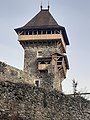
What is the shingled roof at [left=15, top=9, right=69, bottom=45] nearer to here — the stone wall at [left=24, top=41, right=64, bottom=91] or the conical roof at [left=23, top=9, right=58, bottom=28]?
the conical roof at [left=23, top=9, right=58, bottom=28]

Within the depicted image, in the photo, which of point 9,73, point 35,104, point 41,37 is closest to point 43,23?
point 41,37

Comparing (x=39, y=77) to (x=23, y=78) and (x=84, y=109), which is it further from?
(x=84, y=109)

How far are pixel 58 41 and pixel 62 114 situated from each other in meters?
25.7

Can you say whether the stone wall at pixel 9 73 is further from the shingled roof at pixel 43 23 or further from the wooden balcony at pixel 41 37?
the shingled roof at pixel 43 23

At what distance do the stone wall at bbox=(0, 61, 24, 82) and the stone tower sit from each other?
→ 32.3ft

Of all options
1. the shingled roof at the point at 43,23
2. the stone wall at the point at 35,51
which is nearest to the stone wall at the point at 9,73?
the stone wall at the point at 35,51

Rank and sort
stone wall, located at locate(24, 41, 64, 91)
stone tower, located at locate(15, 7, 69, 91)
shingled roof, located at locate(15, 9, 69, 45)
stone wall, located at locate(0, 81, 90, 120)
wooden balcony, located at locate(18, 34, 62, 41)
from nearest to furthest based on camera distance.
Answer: stone wall, located at locate(0, 81, 90, 120), stone tower, located at locate(15, 7, 69, 91), stone wall, located at locate(24, 41, 64, 91), wooden balcony, located at locate(18, 34, 62, 41), shingled roof, located at locate(15, 9, 69, 45)

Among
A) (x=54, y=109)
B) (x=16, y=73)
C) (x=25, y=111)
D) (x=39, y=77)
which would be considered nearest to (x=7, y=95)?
(x=25, y=111)

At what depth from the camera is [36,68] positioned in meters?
37.9

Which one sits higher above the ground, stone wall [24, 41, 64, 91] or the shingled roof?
the shingled roof

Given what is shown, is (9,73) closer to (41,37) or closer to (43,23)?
(41,37)

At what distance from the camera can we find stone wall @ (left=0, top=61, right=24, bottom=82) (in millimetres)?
24020

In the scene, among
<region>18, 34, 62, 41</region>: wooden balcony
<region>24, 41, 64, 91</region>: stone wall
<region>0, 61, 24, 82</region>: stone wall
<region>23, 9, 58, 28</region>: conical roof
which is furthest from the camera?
<region>23, 9, 58, 28</region>: conical roof

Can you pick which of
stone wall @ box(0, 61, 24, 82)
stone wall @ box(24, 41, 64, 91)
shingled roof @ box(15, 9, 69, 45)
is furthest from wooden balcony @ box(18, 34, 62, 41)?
stone wall @ box(0, 61, 24, 82)
